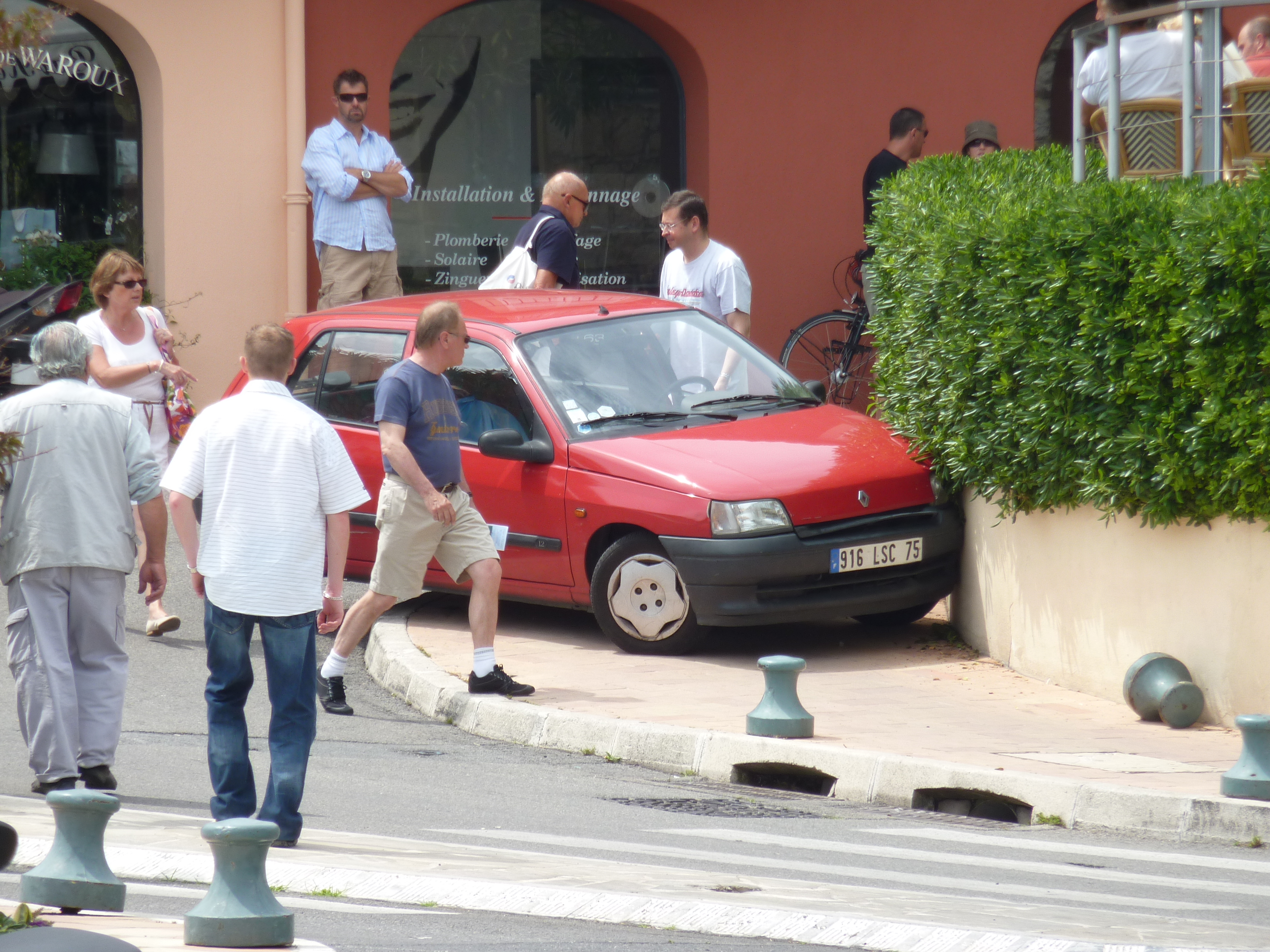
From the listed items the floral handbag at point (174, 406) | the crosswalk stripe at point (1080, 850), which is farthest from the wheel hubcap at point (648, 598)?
the crosswalk stripe at point (1080, 850)

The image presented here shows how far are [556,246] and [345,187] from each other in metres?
3.05

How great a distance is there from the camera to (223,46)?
49.6ft

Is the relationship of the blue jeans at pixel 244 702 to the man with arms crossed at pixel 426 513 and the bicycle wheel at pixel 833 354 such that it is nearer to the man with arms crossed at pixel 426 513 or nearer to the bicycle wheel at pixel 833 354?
the man with arms crossed at pixel 426 513

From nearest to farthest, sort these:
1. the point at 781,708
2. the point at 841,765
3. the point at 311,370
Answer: the point at 841,765
the point at 781,708
the point at 311,370

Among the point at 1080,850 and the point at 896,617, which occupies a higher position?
the point at 896,617

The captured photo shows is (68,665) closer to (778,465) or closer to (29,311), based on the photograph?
(778,465)

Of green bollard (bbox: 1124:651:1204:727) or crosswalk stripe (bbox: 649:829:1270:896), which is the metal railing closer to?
green bollard (bbox: 1124:651:1204:727)

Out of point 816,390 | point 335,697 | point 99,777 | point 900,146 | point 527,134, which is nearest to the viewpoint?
point 99,777

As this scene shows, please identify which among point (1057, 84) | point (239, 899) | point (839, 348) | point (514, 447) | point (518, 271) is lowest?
point (239, 899)

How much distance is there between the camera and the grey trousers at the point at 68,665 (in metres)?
6.86

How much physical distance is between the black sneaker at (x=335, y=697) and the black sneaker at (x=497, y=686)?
63cm

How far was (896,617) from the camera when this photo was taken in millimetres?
10078

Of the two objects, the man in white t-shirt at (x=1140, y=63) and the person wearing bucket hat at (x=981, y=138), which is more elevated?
the person wearing bucket hat at (x=981, y=138)

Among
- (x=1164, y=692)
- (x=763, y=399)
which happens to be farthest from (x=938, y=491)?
(x=1164, y=692)
